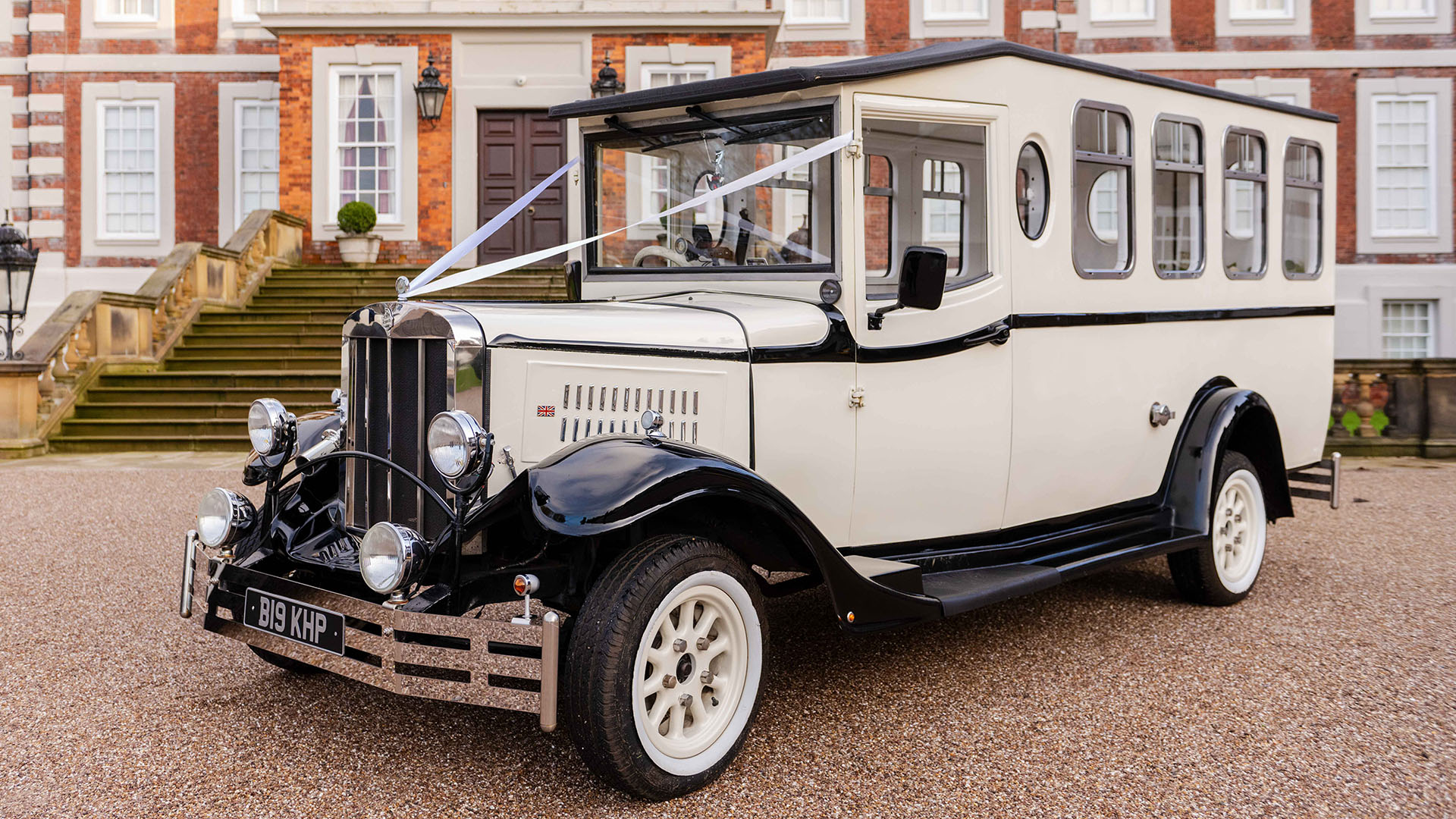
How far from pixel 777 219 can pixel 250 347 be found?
1166 centimetres

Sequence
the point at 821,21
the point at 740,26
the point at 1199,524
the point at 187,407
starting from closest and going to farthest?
the point at 1199,524
the point at 187,407
the point at 740,26
the point at 821,21

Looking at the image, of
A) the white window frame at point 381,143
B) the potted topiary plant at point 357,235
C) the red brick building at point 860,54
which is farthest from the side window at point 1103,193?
the red brick building at point 860,54

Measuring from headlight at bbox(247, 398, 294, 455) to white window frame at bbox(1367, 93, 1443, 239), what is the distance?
2079 centimetres

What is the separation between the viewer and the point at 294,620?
354 centimetres

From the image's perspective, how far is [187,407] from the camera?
42.9 ft

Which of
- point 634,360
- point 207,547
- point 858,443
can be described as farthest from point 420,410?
point 858,443

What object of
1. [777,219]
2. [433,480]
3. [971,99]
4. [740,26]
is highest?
[740,26]

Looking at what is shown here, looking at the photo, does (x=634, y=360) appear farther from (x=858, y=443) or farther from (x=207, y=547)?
(x=207, y=547)

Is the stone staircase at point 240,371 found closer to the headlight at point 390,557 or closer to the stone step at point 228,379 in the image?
the stone step at point 228,379

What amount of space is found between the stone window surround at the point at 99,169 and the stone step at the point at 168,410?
26.7 feet

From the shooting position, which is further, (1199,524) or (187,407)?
(187,407)

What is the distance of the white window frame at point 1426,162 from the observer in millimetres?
20328

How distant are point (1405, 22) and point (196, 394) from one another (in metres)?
20.2

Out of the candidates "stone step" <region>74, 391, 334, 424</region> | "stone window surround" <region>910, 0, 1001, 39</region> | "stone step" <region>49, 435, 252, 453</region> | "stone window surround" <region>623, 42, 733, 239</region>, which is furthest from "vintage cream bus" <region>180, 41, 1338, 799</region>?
"stone window surround" <region>910, 0, 1001, 39</region>
